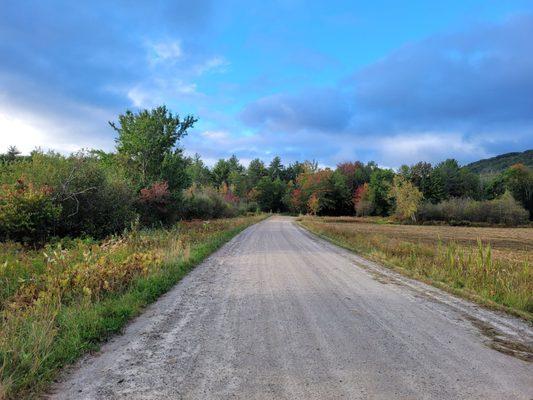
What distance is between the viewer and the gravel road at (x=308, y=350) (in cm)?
387

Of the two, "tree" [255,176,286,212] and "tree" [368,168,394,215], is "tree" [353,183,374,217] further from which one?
"tree" [255,176,286,212]

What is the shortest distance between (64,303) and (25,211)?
864 centimetres

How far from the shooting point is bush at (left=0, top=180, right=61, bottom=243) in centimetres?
1330

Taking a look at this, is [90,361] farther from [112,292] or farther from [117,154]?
[117,154]

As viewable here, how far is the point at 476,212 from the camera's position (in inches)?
2835

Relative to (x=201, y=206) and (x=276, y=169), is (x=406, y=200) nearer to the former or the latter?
(x=201, y=206)

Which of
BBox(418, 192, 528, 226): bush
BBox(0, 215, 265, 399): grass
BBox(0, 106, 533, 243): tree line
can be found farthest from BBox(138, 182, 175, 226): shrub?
BBox(418, 192, 528, 226): bush

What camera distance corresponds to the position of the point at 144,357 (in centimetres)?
463

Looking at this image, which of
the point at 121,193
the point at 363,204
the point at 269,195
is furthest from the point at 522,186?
the point at 121,193

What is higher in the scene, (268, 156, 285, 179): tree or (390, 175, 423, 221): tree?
(268, 156, 285, 179): tree

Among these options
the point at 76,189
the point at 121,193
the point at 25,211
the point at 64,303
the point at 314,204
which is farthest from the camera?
the point at 314,204

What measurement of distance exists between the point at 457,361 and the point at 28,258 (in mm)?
11604

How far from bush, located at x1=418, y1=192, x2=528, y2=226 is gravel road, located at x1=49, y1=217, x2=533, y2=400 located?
231 ft

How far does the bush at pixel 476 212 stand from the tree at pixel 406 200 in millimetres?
3419
